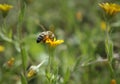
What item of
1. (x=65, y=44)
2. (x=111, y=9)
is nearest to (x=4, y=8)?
(x=111, y=9)

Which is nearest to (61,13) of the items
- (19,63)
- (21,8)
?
(19,63)

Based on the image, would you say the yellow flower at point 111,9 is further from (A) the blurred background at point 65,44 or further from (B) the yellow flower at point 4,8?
(B) the yellow flower at point 4,8

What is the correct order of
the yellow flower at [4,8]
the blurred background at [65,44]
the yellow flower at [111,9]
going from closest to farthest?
1. the yellow flower at [111,9]
2. the yellow flower at [4,8]
3. the blurred background at [65,44]

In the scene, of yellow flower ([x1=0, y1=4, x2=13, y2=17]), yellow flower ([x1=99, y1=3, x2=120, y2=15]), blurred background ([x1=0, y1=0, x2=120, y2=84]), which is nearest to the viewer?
yellow flower ([x1=99, y1=3, x2=120, y2=15])

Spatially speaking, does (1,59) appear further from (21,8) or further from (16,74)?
(21,8)

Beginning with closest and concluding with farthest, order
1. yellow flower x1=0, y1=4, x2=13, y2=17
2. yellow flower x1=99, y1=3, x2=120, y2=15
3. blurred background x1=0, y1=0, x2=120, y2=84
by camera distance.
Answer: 1. yellow flower x1=99, y1=3, x2=120, y2=15
2. yellow flower x1=0, y1=4, x2=13, y2=17
3. blurred background x1=0, y1=0, x2=120, y2=84

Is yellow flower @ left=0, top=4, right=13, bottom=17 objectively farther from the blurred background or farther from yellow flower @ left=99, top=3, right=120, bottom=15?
yellow flower @ left=99, top=3, right=120, bottom=15

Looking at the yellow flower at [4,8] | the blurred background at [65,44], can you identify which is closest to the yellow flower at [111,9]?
the blurred background at [65,44]

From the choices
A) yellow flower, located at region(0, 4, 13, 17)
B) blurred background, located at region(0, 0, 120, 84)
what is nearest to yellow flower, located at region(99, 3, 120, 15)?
blurred background, located at region(0, 0, 120, 84)

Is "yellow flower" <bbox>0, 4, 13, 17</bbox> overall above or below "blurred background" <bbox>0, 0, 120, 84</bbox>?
above
